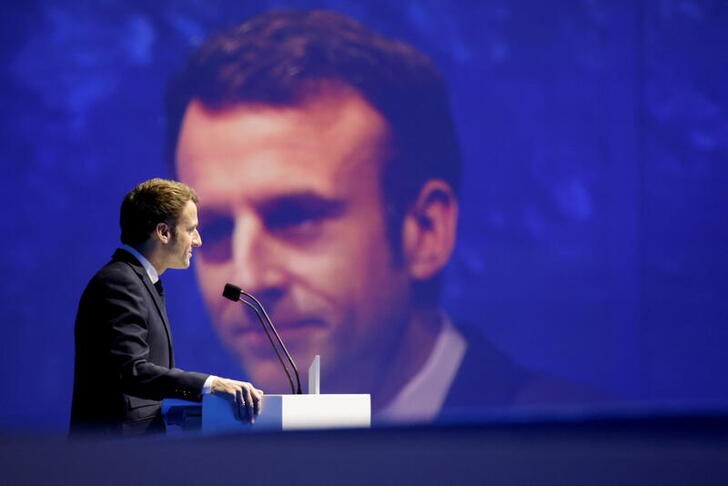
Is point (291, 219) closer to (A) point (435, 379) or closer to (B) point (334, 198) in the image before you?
(B) point (334, 198)

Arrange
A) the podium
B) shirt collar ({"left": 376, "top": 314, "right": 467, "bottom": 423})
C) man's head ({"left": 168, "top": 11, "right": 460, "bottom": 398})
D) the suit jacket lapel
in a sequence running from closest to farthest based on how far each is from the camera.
Result: the podium, the suit jacket lapel, shirt collar ({"left": 376, "top": 314, "right": 467, "bottom": 423}), man's head ({"left": 168, "top": 11, "right": 460, "bottom": 398})

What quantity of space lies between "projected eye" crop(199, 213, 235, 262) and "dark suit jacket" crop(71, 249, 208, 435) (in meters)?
2.65

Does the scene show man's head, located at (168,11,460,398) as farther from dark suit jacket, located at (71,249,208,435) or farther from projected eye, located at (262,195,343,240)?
dark suit jacket, located at (71,249,208,435)

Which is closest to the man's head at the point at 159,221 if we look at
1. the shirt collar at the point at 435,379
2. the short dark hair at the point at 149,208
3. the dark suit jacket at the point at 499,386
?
the short dark hair at the point at 149,208

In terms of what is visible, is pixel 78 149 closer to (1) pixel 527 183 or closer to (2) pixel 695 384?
(1) pixel 527 183

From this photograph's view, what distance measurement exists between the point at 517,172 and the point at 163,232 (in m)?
3.03

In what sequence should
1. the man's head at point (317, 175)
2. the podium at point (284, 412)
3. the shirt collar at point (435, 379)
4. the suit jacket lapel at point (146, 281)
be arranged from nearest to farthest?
the podium at point (284, 412)
the suit jacket lapel at point (146, 281)
the shirt collar at point (435, 379)
the man's head at point (317, 175)

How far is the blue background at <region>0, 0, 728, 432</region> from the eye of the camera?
4656mm

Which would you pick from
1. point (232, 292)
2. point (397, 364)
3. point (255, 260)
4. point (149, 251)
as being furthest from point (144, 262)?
point (397, 364)

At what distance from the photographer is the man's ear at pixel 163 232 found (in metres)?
2.14

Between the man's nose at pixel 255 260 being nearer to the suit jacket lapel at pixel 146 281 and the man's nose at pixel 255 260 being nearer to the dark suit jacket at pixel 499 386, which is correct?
the dark suit jacket at pixel 499 386

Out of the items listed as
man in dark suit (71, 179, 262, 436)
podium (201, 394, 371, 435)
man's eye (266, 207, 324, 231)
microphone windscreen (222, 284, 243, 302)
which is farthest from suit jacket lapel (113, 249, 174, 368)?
man's eye (266, 207, 324, 231)

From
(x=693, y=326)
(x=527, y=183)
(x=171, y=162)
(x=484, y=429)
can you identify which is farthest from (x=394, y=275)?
(x=484, y=429)

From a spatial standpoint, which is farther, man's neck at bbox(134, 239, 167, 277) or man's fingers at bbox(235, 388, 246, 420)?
man's neck at bbox(134, 239, 167, 277)
